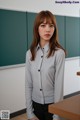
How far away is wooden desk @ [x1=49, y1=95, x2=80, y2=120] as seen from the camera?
64cm

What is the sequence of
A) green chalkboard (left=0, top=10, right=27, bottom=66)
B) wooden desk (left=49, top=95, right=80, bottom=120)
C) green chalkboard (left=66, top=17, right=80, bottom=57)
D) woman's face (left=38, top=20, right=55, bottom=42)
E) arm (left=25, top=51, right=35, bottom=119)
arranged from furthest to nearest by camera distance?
green chalkboard (left=66, top=17, right=80, bottom=57) < green chalkboard (left=0, top=10, right=27, bottom=66) < arm (left=25, top=51, right=35, bottom=119) < woman's face (left=38, top=20, right=55, bottom=42) < wooden desk (left=49, top=95, right=80, bottom=120)

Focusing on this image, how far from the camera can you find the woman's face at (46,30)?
4.57 ft

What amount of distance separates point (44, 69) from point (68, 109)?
2.50 feet

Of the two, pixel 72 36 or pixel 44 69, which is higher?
pixel 72 36

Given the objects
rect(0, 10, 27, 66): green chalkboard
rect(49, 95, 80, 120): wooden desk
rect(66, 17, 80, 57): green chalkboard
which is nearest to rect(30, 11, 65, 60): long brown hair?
rect(49, 95, 80, 120): wooden desk

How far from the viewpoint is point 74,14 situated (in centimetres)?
451

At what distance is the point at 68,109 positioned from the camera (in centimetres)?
67

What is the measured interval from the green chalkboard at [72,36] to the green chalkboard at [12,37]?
1.27m

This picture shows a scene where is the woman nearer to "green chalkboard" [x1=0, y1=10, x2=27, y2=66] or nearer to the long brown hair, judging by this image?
the long brown hair

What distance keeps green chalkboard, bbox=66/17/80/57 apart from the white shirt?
9.69 ft

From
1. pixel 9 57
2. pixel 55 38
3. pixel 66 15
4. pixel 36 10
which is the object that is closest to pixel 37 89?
pixel 55 38

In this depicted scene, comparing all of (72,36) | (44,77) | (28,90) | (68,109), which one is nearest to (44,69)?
(44,77)

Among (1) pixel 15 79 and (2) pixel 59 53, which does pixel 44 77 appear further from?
(1) pixel 15 79

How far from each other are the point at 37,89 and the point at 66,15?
3.08m
